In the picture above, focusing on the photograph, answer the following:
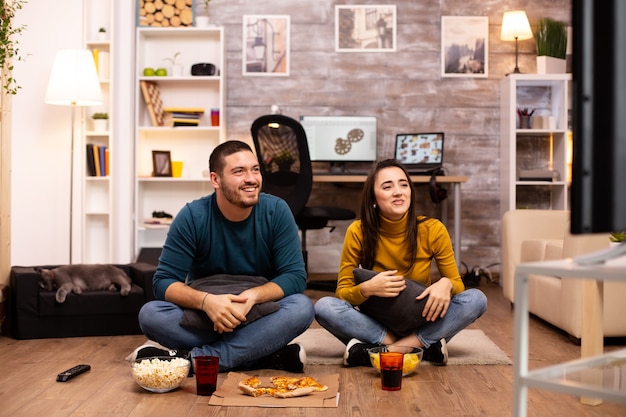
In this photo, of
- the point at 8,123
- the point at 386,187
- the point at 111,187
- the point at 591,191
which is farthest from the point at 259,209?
the point at 111,187

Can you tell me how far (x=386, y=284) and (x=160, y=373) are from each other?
0.84m

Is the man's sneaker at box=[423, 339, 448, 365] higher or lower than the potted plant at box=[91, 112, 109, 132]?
lower

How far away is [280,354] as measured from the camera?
2828 mm

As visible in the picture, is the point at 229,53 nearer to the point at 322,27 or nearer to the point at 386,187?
the point at 322,27

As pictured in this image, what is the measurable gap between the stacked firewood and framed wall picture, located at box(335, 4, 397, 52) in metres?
1.16

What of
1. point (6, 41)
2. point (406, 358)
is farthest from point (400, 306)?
point (6, 41)

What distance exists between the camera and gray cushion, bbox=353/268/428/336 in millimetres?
2773

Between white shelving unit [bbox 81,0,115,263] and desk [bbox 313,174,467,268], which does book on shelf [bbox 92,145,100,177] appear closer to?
white shelving unit [bbox 81,0,115,263]

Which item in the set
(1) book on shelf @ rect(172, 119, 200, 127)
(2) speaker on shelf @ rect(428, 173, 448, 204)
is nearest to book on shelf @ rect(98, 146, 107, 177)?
(1) book on shelf @ rect(172, 119, 200, 127)

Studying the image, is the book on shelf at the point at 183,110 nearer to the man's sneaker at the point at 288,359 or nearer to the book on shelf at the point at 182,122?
the book on shelf at the point at 182,122

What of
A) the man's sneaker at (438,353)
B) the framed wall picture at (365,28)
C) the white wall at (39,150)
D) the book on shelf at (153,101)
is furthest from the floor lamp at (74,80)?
the man's sneaker at (438,353)

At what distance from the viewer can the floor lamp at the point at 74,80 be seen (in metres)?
4.98

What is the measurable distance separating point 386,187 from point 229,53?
3453 mm

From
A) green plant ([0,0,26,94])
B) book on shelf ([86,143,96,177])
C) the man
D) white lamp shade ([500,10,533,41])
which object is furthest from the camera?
white lamp shade ([500,10,533,41])
